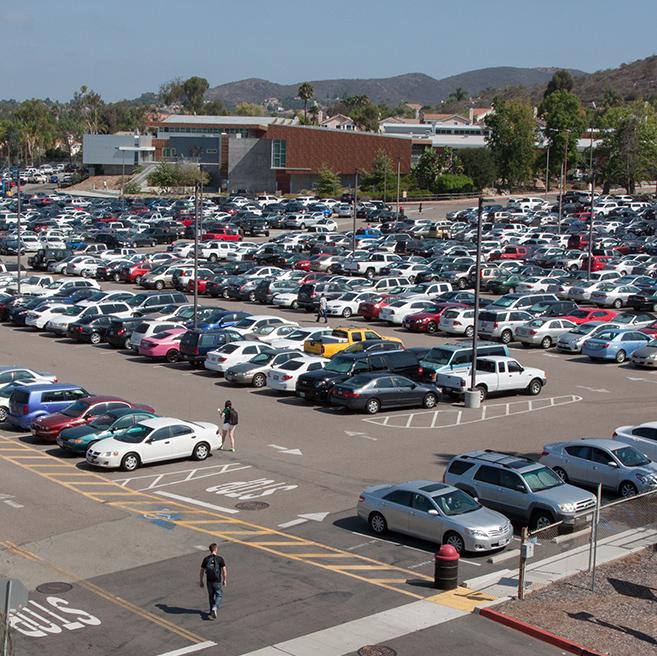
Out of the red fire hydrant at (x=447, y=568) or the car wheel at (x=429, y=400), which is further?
the car wheel at (x=429, y=400)

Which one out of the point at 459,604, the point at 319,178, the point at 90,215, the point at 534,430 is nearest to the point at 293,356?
the point at 534,430

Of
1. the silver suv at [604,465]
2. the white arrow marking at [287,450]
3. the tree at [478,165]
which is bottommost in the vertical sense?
the white arrow marking at [287,450]

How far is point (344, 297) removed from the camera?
178 ft

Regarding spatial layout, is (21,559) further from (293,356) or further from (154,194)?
(154,194)

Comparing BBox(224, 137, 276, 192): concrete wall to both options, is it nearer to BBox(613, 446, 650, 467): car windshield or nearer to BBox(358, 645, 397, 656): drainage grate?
BBox(613, 446, 650, 467): car windshield

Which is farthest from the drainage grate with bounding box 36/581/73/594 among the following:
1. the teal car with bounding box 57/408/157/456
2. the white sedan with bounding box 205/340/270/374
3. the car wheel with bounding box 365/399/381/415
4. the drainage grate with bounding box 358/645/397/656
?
the white sedan with bounding box 205/340/270/374

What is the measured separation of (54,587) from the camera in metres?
18.6

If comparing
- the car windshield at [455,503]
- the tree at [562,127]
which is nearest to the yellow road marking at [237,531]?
the car windshield at [455,503]

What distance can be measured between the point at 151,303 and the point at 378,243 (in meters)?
33.8

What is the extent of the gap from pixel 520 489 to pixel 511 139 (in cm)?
11392

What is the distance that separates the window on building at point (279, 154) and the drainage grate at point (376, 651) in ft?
400

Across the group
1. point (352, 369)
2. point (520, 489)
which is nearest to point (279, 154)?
point (352, 369)

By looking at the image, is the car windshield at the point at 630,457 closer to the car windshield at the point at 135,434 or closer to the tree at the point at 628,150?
the car windshield at the point at 135,434

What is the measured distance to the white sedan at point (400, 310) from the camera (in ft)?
167
